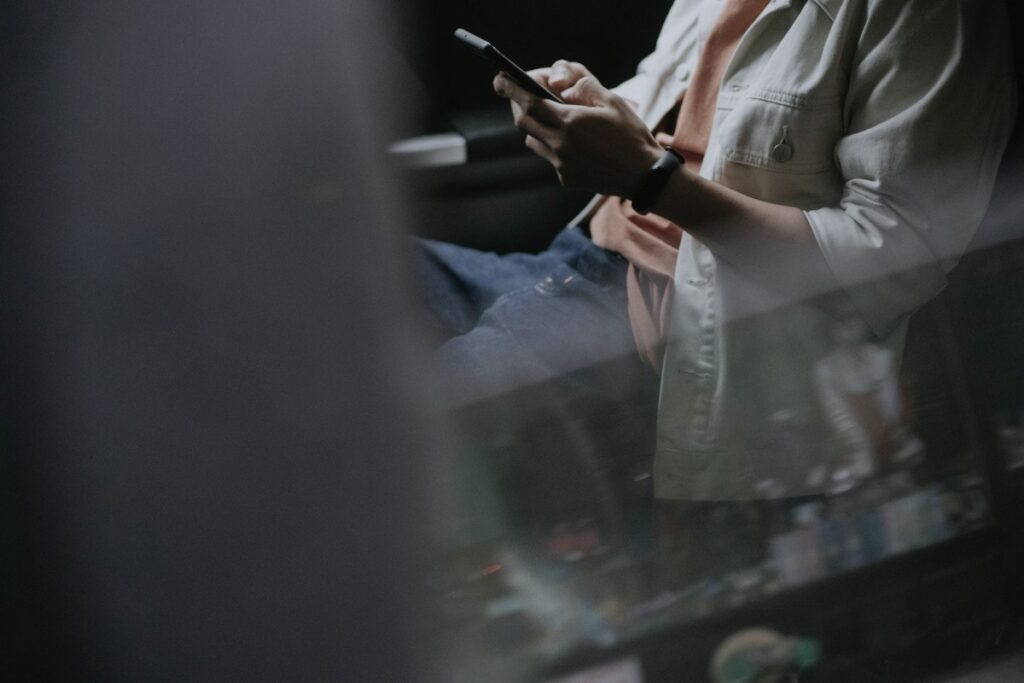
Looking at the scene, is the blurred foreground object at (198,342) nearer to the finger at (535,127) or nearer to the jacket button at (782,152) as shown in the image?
the finger at (535,127)

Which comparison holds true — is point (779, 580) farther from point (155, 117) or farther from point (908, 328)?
point (155, 117)

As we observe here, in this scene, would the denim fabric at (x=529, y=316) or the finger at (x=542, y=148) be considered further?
the finger at (x=542, y=148)

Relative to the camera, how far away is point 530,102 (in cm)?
155

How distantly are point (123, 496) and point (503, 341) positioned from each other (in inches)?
26.3

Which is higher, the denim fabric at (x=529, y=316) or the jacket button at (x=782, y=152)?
the jacket button at (x=782, y=152)

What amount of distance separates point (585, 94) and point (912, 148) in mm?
471

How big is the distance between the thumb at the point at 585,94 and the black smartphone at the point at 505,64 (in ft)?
0.08

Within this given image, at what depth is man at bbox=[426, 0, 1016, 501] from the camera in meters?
1.44

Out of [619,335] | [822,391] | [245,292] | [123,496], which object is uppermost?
[245,292]

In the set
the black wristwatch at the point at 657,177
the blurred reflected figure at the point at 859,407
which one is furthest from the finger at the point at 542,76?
the blurred reflected figure at the point at 859,407

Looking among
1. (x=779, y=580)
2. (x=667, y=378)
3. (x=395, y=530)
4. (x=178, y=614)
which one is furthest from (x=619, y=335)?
(x=178, y=614)

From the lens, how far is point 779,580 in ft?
4.64

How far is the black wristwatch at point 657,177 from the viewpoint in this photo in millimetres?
1502

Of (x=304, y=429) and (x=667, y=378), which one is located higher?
(x=304, y=429)
